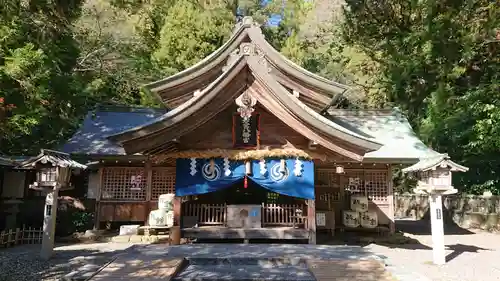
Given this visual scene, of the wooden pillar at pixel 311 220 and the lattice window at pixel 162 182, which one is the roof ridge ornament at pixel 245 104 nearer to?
the wooden pillar at pixel 311 220

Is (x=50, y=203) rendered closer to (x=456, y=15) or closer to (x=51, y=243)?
(x=51, y=243)

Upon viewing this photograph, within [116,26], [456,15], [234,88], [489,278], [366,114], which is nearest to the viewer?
[489,278]

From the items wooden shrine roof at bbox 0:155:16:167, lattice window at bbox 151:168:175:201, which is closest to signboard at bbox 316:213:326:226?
lattice window at bbox 151:168:175:201

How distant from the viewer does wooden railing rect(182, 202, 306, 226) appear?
38.3ft

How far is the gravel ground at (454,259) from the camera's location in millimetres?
8023

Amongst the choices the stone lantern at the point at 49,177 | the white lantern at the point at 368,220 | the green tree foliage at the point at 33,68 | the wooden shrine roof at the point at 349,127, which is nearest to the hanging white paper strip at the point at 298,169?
the wooden shrine roof at the point at 349,127

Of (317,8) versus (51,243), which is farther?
(317,8)

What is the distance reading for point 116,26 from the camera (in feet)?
80.1

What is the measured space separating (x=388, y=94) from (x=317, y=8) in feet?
49.3

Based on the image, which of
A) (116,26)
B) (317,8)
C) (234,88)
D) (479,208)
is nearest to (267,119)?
(234,88)

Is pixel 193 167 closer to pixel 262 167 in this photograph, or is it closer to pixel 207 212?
pixel 207 212

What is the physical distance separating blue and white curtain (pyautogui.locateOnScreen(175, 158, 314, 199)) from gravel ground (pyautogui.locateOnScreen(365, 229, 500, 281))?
9.54 ft

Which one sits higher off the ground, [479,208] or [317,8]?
[317,8]

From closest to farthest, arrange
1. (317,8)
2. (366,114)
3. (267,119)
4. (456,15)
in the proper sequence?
(267,119) → (366,114) → (456,15) → (317,8)
